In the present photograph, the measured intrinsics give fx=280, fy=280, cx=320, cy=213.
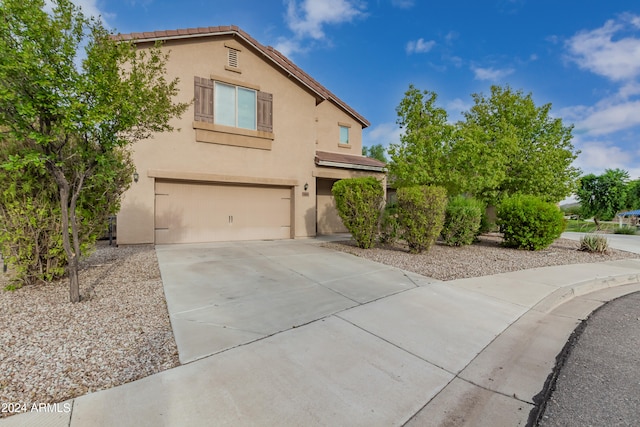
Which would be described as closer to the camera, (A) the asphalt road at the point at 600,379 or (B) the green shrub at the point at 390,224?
(A) the asphalt road at the point at 600,379

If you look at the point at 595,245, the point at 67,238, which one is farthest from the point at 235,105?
the point at 595,245

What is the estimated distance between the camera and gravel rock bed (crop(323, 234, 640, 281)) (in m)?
6.61

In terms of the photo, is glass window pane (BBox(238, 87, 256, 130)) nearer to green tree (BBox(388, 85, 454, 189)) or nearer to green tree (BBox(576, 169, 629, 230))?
green tree (BBox(388, 85, 454, 189))

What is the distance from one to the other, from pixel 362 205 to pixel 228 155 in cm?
529

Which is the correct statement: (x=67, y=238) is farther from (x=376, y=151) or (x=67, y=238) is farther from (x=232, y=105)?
A: (x=376, y=151)

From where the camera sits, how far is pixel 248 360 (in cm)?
272

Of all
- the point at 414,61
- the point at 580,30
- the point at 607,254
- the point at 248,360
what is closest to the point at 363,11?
the point at 414,61

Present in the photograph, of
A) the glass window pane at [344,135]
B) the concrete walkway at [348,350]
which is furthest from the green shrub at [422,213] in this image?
the glass window pane at [344,135]

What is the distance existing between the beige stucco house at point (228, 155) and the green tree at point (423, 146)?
2.90m

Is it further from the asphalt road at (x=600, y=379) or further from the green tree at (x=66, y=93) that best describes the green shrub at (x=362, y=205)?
the green tree at (x=66, y=93)

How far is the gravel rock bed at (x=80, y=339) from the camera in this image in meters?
2.32

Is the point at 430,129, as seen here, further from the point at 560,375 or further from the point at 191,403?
the point at 191,403

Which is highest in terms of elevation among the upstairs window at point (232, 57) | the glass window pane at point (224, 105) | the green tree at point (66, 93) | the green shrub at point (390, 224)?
the upstairs window at point (232, 57)

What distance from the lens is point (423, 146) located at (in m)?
9.74
